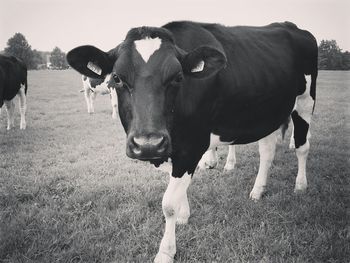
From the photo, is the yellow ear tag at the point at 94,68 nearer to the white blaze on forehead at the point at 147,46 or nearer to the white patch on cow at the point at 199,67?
the white blaze on forehead at the point at 147,46

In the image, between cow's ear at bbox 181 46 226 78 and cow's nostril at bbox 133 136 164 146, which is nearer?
cow's nostril at bbox 133 136 164 146

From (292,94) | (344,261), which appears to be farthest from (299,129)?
(344,261)

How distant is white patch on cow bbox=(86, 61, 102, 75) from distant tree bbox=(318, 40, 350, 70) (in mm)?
3615

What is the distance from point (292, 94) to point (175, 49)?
233cm

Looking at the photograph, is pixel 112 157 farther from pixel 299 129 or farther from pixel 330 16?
pixel 330 16

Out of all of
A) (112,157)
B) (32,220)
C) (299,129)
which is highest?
(299,129)

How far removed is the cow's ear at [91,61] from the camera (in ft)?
9.91

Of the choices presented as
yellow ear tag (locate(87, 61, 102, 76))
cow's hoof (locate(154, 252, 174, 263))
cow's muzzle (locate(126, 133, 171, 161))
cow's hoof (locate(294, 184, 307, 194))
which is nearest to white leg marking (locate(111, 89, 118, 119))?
cow's hoof (locate(294, 184, 307, 194))

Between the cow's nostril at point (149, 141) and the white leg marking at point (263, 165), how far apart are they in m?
2.64

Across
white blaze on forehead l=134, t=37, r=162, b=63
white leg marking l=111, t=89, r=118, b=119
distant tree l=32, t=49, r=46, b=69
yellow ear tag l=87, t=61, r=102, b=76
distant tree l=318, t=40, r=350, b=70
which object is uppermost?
white blaze on forehead l=134, t=37, r=162, b=63

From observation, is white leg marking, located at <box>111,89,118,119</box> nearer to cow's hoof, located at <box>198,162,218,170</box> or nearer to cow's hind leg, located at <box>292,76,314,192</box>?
cow's hoof, located at <box>198,162,218,170</box>

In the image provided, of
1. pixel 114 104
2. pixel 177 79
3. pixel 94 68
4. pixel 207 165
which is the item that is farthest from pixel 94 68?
pixel 114 104

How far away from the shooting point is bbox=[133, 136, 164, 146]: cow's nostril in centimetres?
247

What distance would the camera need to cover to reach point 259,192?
4.73 m
